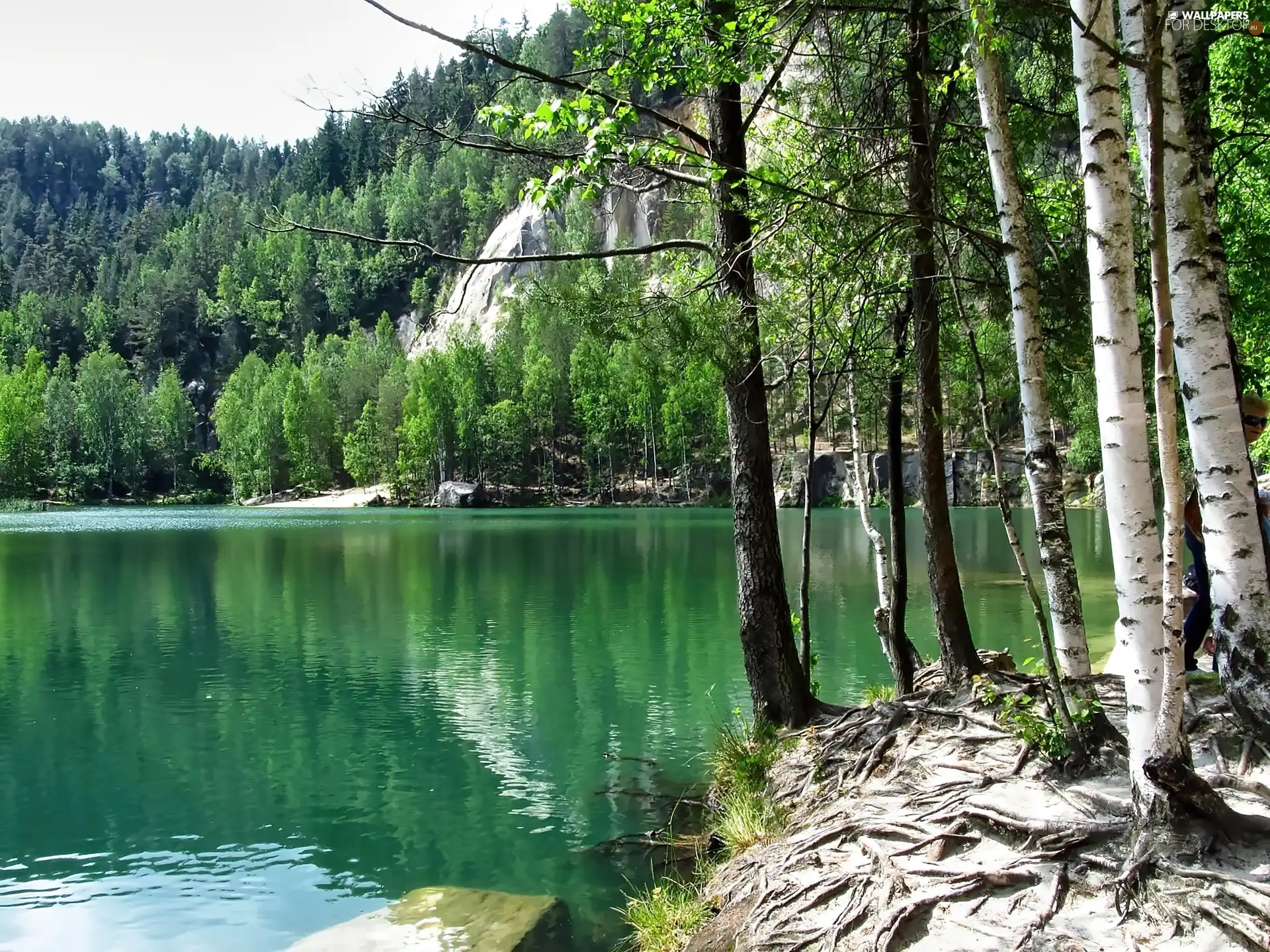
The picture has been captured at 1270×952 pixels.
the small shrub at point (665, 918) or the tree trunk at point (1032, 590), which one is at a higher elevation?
the tree trunk at point (1032, 590)

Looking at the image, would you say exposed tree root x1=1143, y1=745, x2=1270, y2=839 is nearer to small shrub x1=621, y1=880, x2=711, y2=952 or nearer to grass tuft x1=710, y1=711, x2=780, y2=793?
small shrub x1=621, y1=880, x2=711, y2=952

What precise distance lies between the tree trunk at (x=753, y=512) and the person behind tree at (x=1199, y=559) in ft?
11.0

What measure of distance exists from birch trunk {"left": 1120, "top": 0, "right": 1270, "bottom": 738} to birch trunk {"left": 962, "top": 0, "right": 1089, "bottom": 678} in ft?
2.65

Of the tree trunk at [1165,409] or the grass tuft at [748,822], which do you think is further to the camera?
the grass tuft at [748,822]

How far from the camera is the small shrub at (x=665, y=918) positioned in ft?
20.9

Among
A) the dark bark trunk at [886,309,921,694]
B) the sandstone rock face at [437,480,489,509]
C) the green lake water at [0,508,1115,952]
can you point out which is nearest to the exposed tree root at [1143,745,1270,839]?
the green lake water at [0,508,1115,952]

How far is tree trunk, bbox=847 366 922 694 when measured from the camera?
384 inches

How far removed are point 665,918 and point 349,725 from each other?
9184 millimetres

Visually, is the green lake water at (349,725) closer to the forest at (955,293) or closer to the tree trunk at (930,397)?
the forest at (955,293)

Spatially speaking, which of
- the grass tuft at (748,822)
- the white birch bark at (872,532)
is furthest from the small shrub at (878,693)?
the grass tuft at (748,822)

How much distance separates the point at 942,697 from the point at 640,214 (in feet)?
291

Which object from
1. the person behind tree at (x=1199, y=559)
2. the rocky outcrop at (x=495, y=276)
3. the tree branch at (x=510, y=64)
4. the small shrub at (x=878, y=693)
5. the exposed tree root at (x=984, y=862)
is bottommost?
the small shrub at (x=878, y=693)

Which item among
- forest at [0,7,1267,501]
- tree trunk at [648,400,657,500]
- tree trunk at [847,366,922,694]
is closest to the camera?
forest at [0,7,1267,501]
